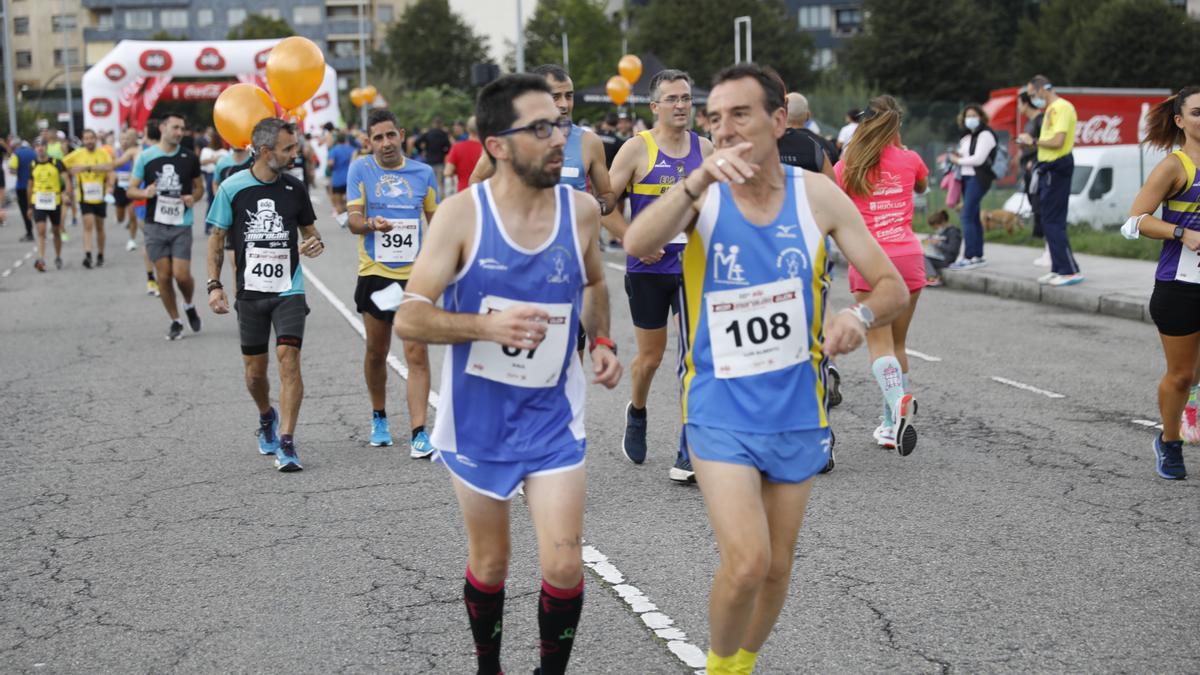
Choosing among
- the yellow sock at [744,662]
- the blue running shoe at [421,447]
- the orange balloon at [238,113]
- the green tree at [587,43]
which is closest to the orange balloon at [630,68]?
the orange balloon at [238,113]

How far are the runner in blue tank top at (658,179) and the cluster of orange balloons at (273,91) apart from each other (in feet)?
13.6

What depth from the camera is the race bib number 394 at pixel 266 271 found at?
7906mm

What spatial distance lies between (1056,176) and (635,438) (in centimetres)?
948

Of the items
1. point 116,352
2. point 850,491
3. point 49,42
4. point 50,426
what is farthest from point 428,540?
point 49,42

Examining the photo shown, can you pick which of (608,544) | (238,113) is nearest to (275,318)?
(608,544)

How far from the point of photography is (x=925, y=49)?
62.1 metres

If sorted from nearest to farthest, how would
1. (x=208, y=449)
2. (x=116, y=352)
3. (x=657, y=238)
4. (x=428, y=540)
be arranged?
(x=657, y=238) → (x=428, y=540) → (x=208, y=449) → (x=116, y=352)

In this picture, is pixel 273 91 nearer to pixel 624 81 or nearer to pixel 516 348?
pixel 516 348

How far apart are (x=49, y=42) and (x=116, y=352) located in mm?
123420

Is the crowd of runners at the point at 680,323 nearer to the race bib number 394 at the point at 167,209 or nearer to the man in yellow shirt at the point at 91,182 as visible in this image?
the race bib number 394 at the point at 167,209

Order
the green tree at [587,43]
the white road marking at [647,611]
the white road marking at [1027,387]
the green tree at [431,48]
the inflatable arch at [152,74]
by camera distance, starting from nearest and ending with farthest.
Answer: the white road marking at [647,611]
the white road marking at [1027,387]
the inflatable arch at [152,74]
the green tree at [587,43]
the green tree at [431,48]

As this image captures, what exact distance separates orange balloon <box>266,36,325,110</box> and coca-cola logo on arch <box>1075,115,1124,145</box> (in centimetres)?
2585

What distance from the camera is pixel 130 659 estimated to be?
189 inches

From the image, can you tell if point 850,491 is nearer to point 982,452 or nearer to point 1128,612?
point 982,452
